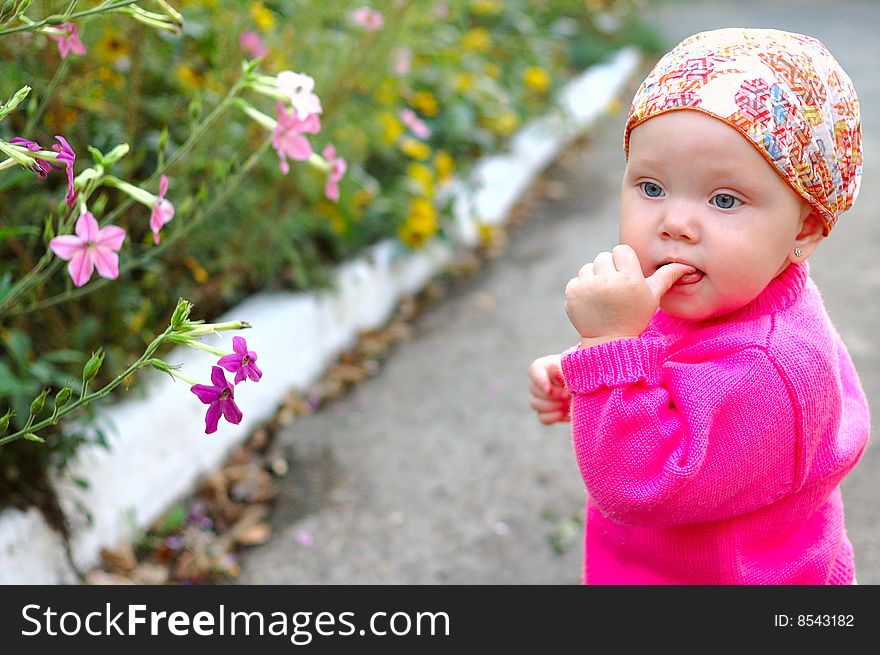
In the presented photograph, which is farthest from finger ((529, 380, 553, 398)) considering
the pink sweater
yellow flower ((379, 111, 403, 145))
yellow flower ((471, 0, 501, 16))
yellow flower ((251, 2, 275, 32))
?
yellow flower ((471, 0, 501, 16))

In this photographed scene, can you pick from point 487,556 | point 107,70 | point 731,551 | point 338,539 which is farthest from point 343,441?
point 731,551

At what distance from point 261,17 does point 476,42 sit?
8.33 feet

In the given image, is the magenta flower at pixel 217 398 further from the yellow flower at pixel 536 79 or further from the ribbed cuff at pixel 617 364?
the yellow flower at pixel 536 79

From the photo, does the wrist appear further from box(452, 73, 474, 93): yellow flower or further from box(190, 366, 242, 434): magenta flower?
box(452, 73, 474, 93): yellow flower

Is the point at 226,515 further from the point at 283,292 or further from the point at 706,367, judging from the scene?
the point at 706,367

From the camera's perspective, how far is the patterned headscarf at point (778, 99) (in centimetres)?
122

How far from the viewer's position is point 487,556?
8.77ft

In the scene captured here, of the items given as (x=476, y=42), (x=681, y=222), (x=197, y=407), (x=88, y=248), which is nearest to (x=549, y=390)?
(x=681, y=222)

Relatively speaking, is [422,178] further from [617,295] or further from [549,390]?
[617,295]

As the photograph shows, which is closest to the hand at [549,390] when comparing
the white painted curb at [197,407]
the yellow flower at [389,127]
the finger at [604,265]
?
the finger at [604,265]

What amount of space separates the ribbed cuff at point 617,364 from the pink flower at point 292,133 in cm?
65

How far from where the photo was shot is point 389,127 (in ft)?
13.0

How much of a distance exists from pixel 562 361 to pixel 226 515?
68.3 inches

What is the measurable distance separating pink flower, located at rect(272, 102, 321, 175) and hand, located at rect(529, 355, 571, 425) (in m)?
0.54
